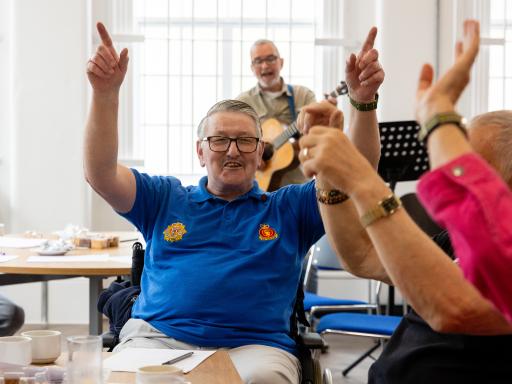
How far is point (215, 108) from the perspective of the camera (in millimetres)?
2791

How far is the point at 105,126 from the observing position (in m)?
2.46

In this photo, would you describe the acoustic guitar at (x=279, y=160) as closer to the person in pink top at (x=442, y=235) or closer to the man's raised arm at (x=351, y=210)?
the man's raised arm at (x=351, y=210)

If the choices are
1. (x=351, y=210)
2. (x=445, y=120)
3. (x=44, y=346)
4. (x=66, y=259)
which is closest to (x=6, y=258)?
(x=66, y=259)

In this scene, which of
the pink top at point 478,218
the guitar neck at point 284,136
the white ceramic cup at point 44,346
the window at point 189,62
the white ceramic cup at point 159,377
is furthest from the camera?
the window at point 189,62

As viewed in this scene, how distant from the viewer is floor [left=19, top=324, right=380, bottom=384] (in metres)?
4.76

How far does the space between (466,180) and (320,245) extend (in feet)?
12.4

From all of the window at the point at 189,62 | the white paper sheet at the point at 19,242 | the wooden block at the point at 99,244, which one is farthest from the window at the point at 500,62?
the white paper sheet at the point at 19,242

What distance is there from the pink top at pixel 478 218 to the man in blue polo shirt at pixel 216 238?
1.19 m

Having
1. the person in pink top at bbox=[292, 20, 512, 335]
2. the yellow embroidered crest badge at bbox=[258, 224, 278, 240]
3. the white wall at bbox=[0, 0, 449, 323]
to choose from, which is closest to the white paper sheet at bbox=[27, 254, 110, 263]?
the yellow embroidered crest badge at bbox=[258, 224, 278, 240]

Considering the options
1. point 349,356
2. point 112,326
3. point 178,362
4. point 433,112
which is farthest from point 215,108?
point 349,356

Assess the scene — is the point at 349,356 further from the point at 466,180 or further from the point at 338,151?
the point at 466,180

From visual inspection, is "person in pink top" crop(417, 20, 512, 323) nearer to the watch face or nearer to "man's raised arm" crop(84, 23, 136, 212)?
the watch face

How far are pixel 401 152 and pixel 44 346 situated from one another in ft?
10.8

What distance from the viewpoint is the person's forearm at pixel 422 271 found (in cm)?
139
